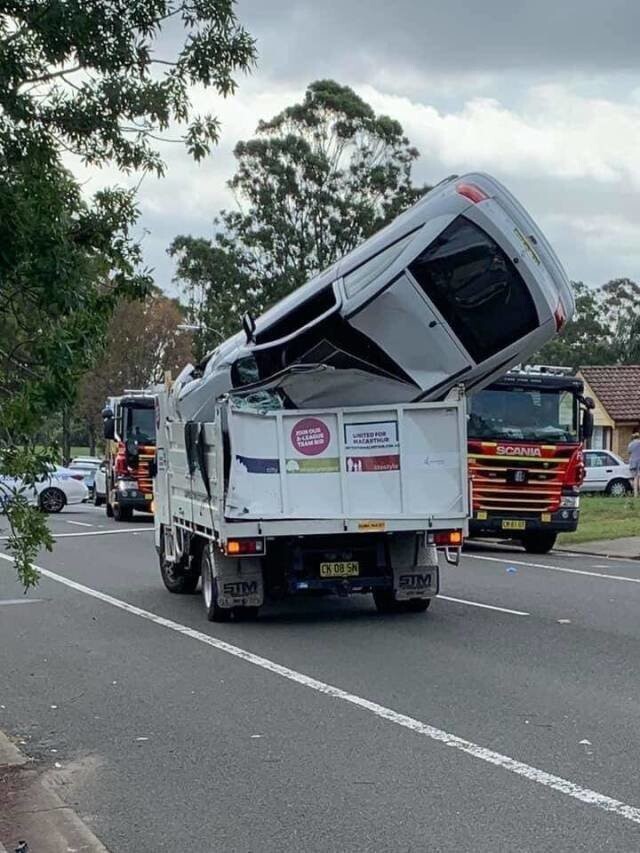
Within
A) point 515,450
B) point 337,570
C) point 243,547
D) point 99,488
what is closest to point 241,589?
point 243,547

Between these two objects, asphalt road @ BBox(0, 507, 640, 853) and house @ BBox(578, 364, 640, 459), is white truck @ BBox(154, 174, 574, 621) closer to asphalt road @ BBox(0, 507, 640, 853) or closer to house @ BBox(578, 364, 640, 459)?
asphalt road @ BBox(0, 507, 640, 853)

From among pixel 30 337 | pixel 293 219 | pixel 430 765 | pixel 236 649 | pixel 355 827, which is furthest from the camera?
pixel 293 219

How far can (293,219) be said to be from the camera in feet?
167

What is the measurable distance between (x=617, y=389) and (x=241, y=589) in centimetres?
4357

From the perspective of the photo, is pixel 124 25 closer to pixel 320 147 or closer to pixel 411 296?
pixel 411 296

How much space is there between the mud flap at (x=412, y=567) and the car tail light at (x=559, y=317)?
2.58 meters

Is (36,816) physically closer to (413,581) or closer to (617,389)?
(413,581)

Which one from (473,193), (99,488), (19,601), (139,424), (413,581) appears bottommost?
(19,601)

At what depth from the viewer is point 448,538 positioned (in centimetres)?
1295

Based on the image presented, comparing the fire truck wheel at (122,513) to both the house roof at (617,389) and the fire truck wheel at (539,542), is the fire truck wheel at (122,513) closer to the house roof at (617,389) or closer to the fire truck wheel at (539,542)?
the fire truck wheel at (539,542)

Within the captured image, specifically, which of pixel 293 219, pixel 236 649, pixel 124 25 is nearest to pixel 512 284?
pixel 236 649

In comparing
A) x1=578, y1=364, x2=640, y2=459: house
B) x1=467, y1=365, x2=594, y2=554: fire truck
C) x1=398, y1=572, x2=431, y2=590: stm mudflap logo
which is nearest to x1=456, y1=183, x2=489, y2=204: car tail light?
x1=398, y1=572, x2=431, y2=590: stm mudflap logo

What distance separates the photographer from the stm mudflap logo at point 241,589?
13.1 meters

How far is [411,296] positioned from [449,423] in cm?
150
